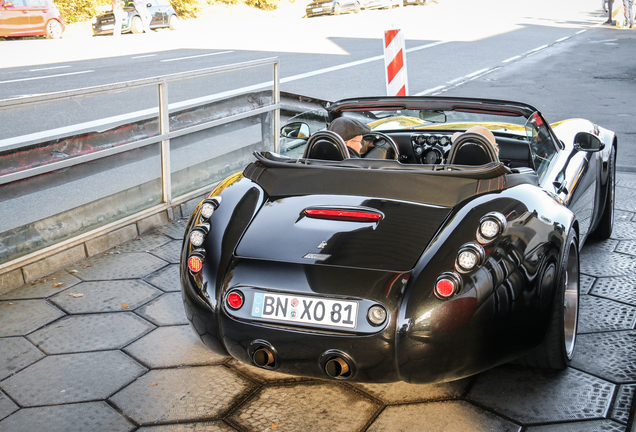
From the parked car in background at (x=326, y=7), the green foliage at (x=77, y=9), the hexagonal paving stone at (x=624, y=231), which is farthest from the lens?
the parked car in background at (x=326, y=7)

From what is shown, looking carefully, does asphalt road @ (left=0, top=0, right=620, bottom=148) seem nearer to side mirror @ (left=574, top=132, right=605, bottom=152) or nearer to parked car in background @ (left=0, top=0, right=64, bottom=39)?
parked car in background @ (left=0, top=0, right=64, bottom=39)

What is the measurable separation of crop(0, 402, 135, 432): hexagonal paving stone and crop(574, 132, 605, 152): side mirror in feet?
10.3

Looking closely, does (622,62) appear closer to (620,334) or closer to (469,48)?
(469,48)

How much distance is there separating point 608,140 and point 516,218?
2638mm

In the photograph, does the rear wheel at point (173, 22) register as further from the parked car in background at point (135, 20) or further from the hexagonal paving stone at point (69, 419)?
the hexagonal paving stone at point (69, 419)

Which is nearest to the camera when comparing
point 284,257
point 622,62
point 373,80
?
point 284,257

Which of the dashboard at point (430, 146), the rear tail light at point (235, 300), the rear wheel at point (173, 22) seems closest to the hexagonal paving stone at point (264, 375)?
the rear tail light at point (235, 300)

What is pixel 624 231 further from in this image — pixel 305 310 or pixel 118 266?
pixel 118 266

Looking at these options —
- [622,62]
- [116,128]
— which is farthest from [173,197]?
[622,62]

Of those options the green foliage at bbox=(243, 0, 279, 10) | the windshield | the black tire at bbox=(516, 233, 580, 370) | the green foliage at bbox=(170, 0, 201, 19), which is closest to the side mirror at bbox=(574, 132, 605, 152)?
the windshield

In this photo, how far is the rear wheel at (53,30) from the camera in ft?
78.6

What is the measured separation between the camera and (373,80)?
1417 cm

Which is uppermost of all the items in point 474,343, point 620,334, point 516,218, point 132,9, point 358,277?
point 132,9

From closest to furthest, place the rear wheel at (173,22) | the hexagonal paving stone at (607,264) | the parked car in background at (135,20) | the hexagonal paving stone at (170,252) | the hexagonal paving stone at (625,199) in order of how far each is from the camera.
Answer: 1. the hexagonal paving stone at (607,264)
2. the hexagonal paving stone at (170,252)
3. the hexagonal paving stone at (625,199)
4. the parked car in background at (135,20)
5. the rear wheel at (173,22)
